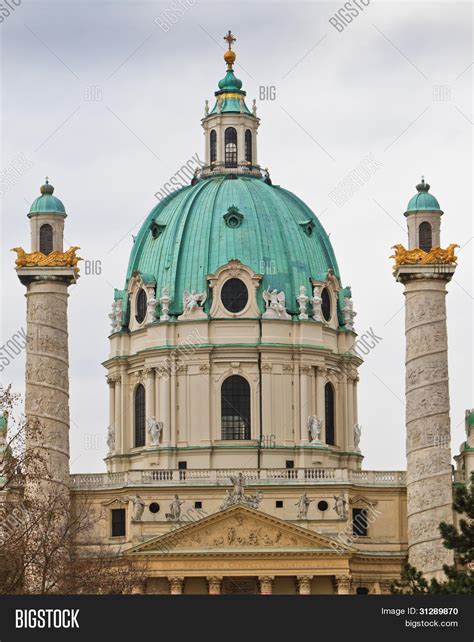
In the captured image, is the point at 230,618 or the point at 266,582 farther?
the point at 266,582

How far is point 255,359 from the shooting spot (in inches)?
4380

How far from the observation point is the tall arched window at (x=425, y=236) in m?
102

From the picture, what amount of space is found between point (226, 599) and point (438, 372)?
51.7 metres

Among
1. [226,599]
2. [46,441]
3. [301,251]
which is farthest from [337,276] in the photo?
[226,599]

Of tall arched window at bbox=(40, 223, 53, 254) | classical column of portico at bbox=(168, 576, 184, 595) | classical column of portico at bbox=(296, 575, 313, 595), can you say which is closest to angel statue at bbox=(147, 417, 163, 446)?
classical column of portico at bbox=(168, 576, 184, 595)

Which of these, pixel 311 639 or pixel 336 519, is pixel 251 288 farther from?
pixel 311 639

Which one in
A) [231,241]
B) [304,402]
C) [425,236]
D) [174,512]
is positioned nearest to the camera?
[425,236]

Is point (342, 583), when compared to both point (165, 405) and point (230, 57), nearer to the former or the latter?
point (165, 405)

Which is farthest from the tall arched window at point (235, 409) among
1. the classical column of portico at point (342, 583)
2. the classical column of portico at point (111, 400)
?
the classical column of portico at point (342, 583)

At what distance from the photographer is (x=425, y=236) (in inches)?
4023

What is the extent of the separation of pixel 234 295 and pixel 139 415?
8.02m

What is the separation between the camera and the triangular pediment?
332 ft

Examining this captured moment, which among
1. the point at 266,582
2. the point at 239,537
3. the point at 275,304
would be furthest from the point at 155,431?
the point at 266,582

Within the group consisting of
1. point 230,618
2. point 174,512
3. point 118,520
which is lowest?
point 230,618
